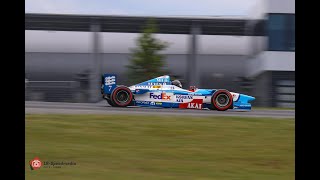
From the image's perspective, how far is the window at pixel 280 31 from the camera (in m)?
28.0

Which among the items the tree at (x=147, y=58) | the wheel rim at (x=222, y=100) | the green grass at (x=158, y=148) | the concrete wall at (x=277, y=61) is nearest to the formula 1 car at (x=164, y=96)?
the wheel rim at (x=222, y=100)

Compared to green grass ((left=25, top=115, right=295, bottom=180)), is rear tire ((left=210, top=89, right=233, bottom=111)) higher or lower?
higher

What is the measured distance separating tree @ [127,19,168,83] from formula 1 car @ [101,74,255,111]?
11.5 metres

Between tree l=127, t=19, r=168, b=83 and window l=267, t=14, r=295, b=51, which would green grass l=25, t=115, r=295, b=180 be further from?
window l=267, t=14, r=295, b=51

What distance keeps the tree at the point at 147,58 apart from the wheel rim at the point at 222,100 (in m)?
11.9

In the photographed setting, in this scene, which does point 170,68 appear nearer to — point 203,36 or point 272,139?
point 203,36

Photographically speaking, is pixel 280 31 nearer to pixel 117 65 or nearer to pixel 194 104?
pixel 117 65

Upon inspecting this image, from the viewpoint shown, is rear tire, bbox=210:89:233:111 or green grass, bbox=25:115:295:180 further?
rear tire, bbox=210:89:233:111

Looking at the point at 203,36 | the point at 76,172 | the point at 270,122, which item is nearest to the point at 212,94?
the point at 270,122

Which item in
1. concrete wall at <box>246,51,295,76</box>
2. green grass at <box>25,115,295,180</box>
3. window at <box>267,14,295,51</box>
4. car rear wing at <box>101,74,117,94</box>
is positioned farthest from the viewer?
concrete wall at <box>246,51,295,76</box>

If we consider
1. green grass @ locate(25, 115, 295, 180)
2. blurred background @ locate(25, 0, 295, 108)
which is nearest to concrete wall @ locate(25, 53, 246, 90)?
blurred background @ locate(25, 0, 295, 108)

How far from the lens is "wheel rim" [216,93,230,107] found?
16.4 m

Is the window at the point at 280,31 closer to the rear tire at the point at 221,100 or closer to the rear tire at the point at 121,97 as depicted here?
the rear tire at the point at 221,100

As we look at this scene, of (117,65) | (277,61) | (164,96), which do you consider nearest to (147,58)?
(117,65)
